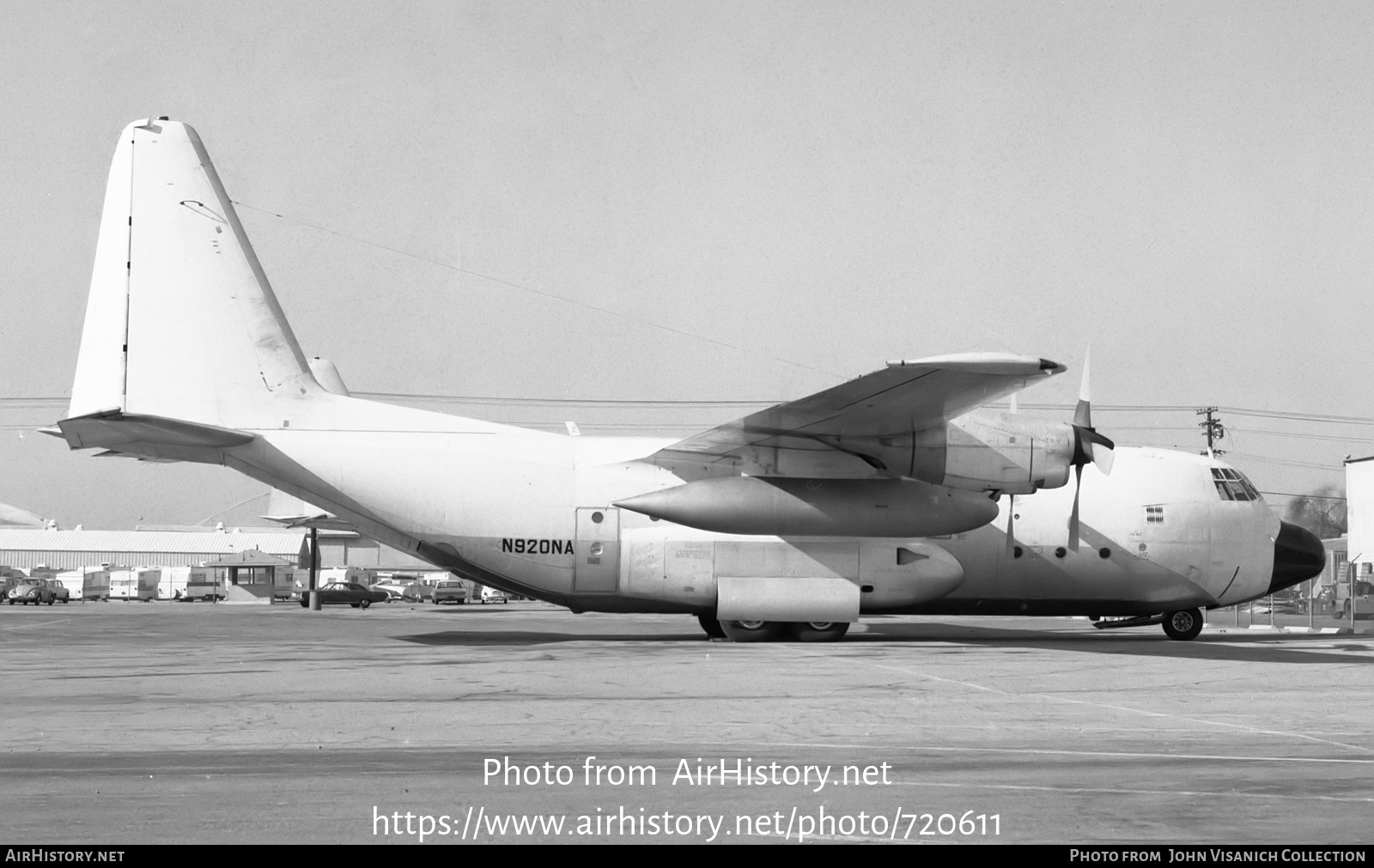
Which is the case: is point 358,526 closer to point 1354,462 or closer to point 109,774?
point 109,774

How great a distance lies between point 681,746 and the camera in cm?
975

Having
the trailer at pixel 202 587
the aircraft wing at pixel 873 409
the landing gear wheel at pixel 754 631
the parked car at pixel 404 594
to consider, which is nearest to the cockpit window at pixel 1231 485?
the aircraft wing at pixel 873 409

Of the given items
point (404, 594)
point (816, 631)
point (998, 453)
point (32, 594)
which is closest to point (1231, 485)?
point (998, 453)

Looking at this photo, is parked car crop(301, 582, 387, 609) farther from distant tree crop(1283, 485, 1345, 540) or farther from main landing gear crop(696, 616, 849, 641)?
distant tree crop(1283, 485, 1345, 540)

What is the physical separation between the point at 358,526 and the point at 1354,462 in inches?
2267

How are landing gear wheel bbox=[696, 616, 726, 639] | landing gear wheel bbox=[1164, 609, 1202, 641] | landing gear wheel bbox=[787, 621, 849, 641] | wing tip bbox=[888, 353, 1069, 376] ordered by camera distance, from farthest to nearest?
landing gear wheel bbox=[1164, 609, 1202, 641] → landing gear wheel bbox=[696, 616, 726, 639] → landing gear wheel bbox=[787, 621, 849, 641] → wing tip bbox=[888, 353, 1069, 376]

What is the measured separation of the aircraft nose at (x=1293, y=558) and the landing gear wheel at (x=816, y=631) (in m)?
9.13

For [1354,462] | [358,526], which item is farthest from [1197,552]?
[1354,462]

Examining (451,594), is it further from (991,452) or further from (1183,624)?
(991,452)

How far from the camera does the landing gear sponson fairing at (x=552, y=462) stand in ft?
66.2

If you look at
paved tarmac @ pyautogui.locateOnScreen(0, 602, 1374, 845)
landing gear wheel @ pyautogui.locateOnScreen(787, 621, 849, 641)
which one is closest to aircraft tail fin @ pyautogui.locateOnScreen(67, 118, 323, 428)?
paved tarmac @ pyautogui.locateOnScreen(0, 602, 1374, 845)

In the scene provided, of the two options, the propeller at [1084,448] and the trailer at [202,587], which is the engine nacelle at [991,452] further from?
the trailer at [202,587]

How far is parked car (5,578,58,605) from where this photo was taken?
58.0 meters

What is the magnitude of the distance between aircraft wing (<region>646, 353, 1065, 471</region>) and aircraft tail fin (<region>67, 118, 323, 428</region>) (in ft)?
23.9
